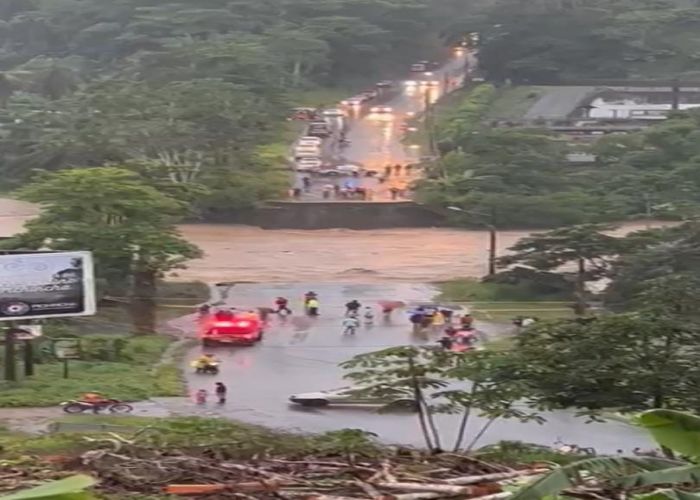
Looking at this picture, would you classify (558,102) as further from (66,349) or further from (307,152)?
(66,349)

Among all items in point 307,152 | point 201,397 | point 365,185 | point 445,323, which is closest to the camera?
point 201,397

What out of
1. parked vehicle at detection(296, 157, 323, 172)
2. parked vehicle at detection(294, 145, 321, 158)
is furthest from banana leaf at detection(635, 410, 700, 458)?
parked vehicle at detection(294, 145, 321, 158)

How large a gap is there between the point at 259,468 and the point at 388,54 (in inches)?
1671

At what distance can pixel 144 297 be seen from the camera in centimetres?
2072

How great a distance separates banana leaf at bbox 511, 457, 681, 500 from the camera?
3395 mm

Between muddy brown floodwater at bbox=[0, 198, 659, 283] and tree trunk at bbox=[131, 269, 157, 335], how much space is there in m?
2.80

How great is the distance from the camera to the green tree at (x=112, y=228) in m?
19.4

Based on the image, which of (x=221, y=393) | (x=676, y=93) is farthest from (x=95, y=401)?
(x=676, y=93)

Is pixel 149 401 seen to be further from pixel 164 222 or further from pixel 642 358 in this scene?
pixel 164 222

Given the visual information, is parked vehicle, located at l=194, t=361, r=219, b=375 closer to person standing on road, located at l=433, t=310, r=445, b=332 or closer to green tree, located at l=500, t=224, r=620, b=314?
person standing on road, located at l=433, t=310, r=445, b=332

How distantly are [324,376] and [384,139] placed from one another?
76.4 ft

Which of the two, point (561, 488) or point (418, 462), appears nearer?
point (561, 488)

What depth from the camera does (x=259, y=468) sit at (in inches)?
236

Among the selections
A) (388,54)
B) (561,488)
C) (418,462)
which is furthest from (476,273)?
(388,54)
